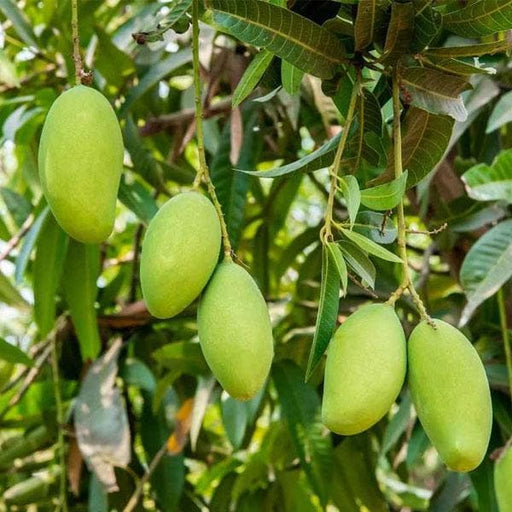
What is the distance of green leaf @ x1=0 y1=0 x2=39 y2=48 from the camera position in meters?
1.38

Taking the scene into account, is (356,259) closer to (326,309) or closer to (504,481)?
(326,309)

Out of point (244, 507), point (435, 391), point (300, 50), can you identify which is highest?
point (300, 50)

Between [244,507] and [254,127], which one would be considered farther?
[244,507]

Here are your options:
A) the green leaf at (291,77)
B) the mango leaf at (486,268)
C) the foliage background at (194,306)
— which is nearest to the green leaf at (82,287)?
the foliage background at (194,306)

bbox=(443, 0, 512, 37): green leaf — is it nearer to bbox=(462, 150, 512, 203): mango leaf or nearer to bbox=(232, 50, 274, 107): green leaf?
bbox=(232, 50, 274, 107): green leaf

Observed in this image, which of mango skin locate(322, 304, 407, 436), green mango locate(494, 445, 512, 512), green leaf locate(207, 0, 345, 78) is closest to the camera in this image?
mango skin locate(322, 304, 407, 436)

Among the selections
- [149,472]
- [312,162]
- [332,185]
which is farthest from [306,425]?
[332,185]

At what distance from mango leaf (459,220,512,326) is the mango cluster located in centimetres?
41

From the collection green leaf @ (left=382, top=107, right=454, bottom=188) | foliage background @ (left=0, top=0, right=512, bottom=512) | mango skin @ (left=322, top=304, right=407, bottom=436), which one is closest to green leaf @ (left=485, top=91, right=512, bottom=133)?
foliage background @ (left=0, top=0, right=512, bottom=512)

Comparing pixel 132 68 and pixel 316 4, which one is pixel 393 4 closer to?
pixel 316 4

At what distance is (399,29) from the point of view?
751mm

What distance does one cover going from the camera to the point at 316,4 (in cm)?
83

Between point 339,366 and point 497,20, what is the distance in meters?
0.31

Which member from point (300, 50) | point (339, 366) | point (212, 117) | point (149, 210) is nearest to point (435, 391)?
point (339, 366)
